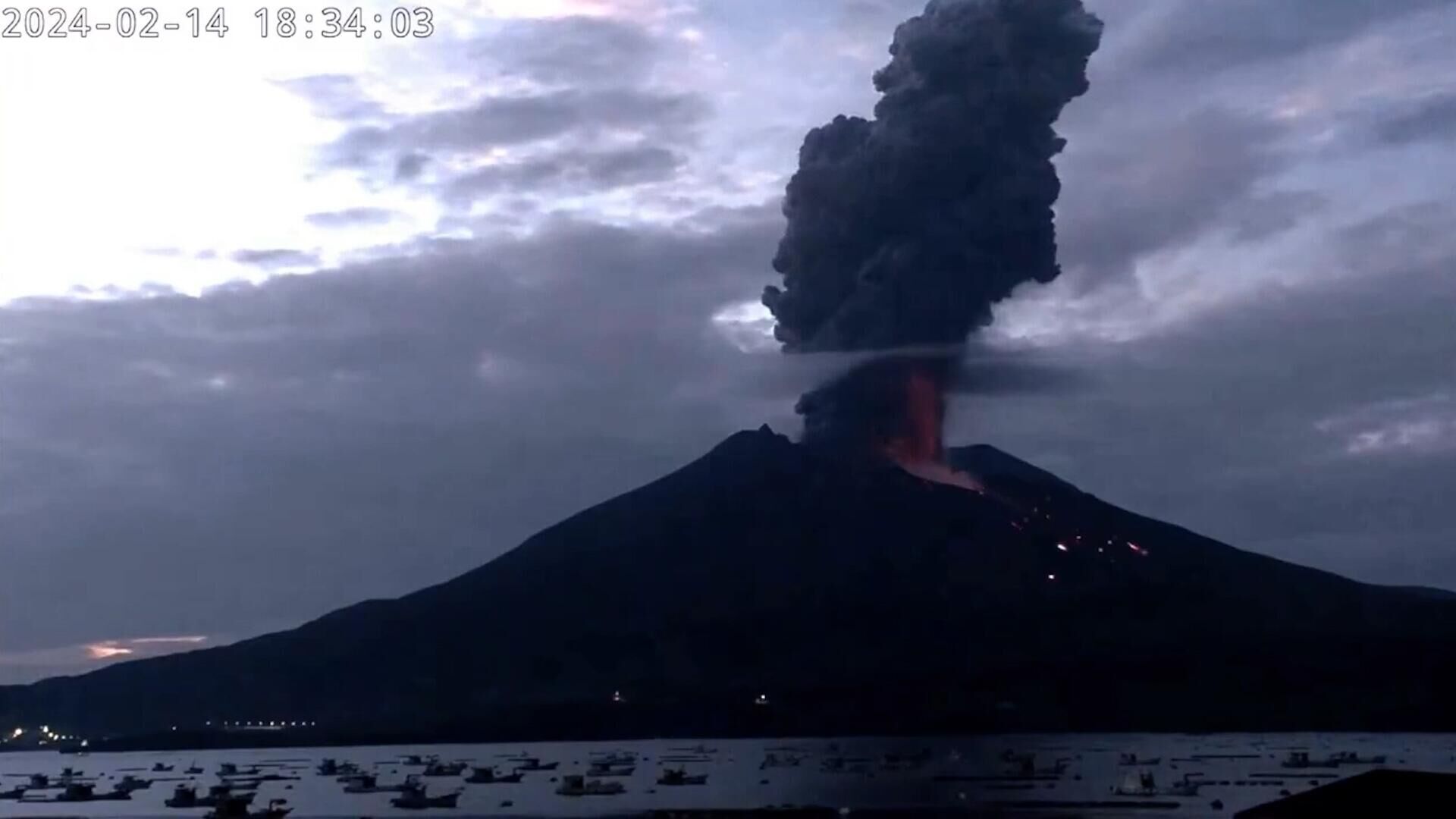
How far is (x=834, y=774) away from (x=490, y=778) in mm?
19318

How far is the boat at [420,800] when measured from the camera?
81.1 meters

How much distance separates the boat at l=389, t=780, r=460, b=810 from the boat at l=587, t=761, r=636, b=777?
1478 cm

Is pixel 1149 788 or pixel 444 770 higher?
pixel 444 770

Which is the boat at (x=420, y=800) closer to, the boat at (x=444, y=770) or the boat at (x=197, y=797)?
the boat at (x=197, y=797)

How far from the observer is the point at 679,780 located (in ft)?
290

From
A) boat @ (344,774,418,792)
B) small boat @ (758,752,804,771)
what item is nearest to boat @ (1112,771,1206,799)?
small boat @ (758,752,804,771)

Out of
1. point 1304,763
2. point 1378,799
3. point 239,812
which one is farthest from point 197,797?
point 1378,799

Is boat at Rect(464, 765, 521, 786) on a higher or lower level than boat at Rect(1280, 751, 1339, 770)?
higher

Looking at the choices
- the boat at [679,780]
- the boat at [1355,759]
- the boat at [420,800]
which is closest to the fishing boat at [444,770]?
the boat at [679,780]

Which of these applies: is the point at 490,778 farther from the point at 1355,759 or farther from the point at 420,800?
the point at 1355,759

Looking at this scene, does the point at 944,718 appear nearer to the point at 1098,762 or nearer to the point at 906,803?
the point at 1098,762

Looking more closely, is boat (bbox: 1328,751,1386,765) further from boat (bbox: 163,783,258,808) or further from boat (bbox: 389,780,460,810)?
boat (bbox: 163,783,258,808)

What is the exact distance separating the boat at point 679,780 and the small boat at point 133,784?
105 feet

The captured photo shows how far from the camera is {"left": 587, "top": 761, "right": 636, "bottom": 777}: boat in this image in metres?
99.7
